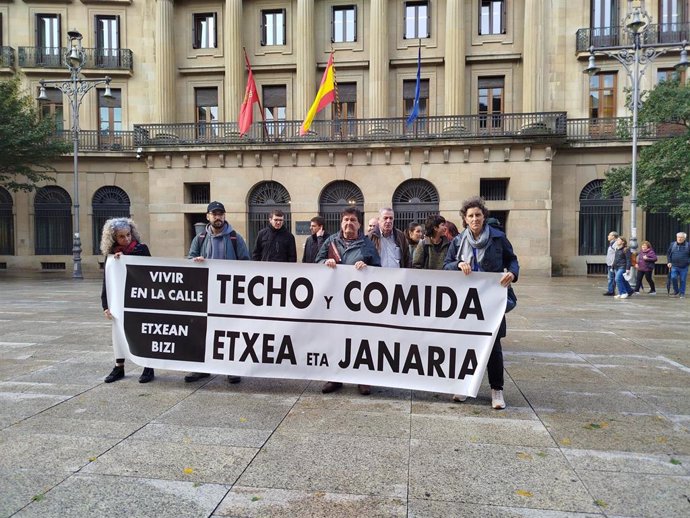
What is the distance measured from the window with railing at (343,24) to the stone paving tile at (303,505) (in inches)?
1062

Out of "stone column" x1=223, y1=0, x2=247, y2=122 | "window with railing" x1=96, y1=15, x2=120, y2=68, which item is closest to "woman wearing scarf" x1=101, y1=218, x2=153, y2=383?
"stone column" x1=223, y1=0, x2=247, y2=122

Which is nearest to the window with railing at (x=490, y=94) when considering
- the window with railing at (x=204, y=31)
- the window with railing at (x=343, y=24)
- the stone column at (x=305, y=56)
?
the window with railing at (x=343, y=24)

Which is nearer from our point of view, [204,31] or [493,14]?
[493,14]

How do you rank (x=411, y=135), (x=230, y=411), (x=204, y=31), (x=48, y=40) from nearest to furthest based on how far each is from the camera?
(x=230, y=411)
(x=411, y=135)
(x=204, y=31)
(x=48, y=40)

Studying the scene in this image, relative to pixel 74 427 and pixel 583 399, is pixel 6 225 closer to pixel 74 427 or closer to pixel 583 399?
pixel 74 427

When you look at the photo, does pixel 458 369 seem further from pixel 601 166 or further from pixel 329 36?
pixel 329 36

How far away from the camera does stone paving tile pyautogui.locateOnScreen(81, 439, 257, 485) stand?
3.27 meters

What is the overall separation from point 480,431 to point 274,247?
4.56 meters

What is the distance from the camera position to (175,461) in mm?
3469

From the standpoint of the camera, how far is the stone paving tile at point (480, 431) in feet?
12.7

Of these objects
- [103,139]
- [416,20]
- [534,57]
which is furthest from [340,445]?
[103,139]

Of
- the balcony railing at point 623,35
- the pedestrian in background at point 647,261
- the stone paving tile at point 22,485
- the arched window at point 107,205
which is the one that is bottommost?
the stone paving tile at point 22,485

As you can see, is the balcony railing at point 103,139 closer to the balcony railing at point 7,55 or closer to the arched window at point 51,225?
the arched window at point 51,225

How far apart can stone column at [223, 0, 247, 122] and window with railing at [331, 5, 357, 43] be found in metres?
5.14
